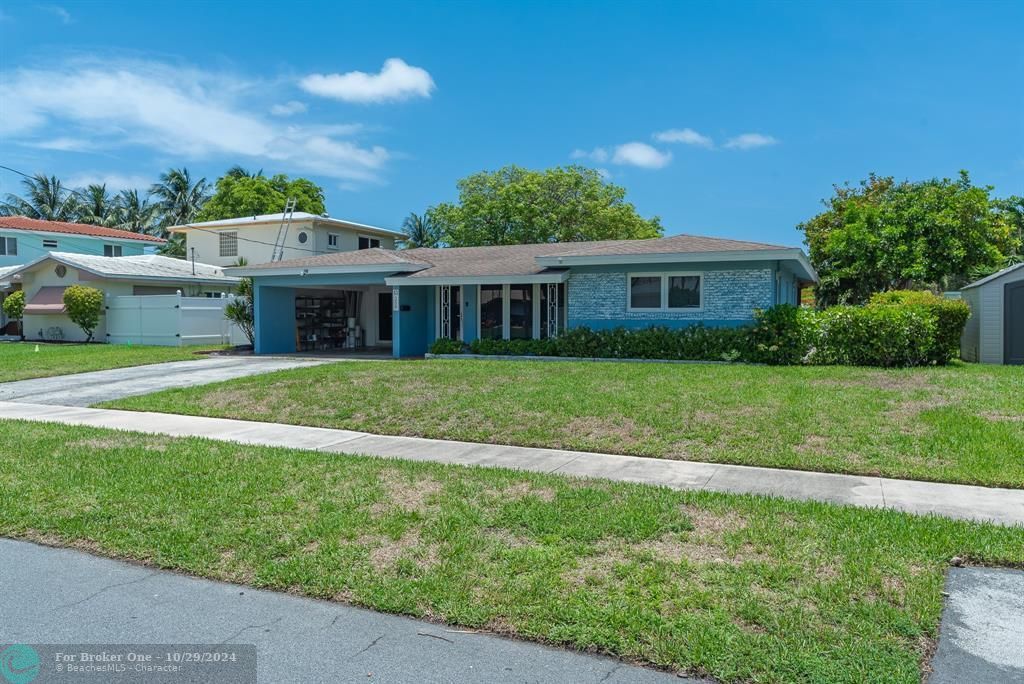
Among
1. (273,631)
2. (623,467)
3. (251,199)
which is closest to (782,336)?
(623,467)

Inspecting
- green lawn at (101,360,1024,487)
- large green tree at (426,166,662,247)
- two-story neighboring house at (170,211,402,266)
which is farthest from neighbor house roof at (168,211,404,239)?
green lawn at (101,360,1024,487)

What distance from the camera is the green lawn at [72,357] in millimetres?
17906

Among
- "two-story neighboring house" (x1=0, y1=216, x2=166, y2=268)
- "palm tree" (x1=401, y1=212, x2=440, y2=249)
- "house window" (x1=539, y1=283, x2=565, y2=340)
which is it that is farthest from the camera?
"palm tree" (x1=401, y1=212, x2=440, y2=249)

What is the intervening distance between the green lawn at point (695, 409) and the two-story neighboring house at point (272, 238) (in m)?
20.3

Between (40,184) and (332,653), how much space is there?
223 feet

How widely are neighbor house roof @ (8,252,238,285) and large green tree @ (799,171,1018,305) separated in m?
23.5

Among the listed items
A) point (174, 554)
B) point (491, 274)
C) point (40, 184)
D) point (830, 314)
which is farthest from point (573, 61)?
point (40, 184)

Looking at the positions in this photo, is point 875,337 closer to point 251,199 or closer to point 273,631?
point 273,631

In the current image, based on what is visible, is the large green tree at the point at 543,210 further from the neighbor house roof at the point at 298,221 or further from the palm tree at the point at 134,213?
the palm tree at the point at 134,213

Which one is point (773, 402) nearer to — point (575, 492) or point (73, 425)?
point (575, 492)

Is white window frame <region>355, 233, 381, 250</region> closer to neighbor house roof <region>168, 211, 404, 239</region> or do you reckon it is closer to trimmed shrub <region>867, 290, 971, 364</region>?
neighbor house roof <region>168, 211, 404, 239</region>

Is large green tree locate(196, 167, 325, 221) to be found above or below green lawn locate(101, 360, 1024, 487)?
A: above

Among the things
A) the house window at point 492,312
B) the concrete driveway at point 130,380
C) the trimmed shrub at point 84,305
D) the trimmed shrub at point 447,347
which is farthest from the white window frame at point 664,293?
the trimmed shrub at point 84,305

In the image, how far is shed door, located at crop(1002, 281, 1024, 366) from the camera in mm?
16312
